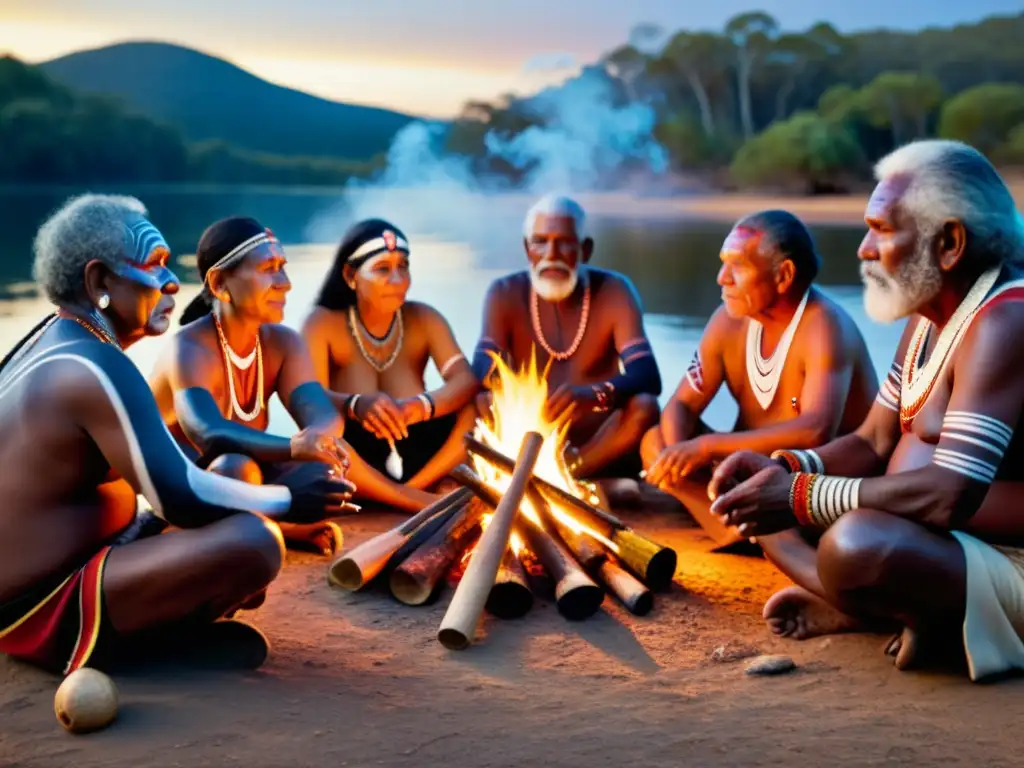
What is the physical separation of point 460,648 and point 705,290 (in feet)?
53.2

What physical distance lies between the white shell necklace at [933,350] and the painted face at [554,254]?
8.00ft

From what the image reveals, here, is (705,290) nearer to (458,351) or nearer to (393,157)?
(393,157)

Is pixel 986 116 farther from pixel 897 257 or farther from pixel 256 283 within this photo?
pixel 256 283

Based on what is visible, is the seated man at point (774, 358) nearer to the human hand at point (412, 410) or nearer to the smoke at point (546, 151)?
the human hand at point (412, 410)

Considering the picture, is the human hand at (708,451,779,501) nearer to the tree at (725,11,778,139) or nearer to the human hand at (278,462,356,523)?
the human hand at (278,462,356,523)

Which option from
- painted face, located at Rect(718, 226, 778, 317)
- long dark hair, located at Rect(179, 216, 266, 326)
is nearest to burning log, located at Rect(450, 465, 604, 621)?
painted face, located at Rect(718, 226, 778, 317)

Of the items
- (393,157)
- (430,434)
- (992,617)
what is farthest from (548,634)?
(393,157)

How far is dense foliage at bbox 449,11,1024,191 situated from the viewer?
1641cm

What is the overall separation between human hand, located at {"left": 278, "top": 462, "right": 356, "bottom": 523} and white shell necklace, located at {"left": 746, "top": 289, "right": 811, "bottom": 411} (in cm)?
239

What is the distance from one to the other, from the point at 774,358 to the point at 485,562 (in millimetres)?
1914

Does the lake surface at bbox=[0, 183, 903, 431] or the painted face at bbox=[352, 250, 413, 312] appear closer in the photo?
the painted face at bbox=[352, 250, 413, 312]

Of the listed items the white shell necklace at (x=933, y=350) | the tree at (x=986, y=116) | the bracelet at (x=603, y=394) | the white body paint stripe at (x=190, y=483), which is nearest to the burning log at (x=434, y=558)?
the white body paint stripe at (x=190, y=483)

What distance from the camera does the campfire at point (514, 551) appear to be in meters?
4.61

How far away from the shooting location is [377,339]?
646 centimetres
